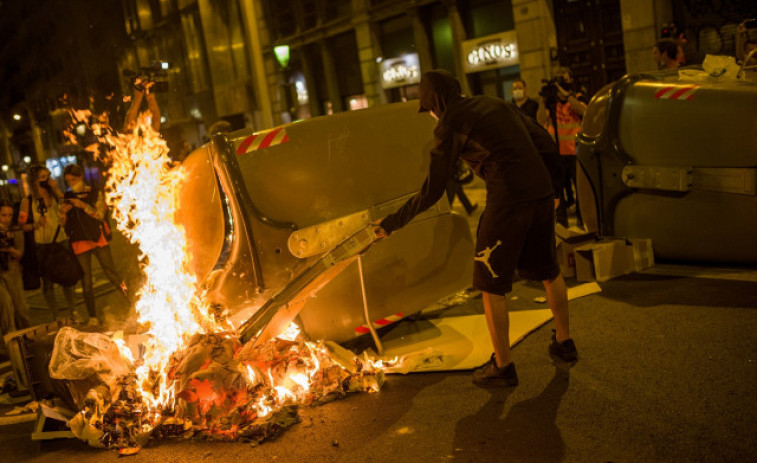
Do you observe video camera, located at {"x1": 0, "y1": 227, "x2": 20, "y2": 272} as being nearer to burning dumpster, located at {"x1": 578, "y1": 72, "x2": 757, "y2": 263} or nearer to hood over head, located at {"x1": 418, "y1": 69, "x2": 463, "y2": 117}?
hood over head, located at {"x1": 418, "y1": 69, "x2": 463, "y2": 117}

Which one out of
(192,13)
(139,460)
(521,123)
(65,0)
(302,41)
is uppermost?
(65,0)

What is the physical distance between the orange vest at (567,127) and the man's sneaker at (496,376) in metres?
5.17

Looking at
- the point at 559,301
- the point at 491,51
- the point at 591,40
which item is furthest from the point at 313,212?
the point at 491,51

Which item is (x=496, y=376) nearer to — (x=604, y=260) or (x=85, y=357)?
(x=604, y=260)

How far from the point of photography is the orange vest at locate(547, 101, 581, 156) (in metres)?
8.96

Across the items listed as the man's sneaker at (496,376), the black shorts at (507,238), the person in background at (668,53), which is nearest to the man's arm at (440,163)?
the black shorts at (507,238)

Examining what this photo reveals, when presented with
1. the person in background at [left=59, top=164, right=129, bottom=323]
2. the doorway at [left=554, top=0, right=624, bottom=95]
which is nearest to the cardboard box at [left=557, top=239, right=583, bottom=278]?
the person in background at [left=59, top=164, right=129, bottom=323]

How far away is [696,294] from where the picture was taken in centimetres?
543

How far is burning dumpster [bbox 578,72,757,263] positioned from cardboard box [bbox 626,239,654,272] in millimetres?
70

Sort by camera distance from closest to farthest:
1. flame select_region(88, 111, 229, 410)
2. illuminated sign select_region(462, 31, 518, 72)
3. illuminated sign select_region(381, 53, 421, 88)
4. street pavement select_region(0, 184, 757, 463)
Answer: street pavement select_region(0, 184, 757, 463) < flame select_region(88, 111, 229, 410) < illuminated sign select_region(462, 31, 518, 72) < illuminated sign select_region(381, 53, 421, 88)

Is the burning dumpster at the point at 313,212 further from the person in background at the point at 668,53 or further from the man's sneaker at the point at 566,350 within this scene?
the person in background at the point at 668,53

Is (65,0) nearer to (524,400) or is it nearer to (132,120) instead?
(132,120)

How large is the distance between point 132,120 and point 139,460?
11.6ft

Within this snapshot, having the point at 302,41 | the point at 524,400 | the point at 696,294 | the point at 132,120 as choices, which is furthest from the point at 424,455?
the point at 302,41
